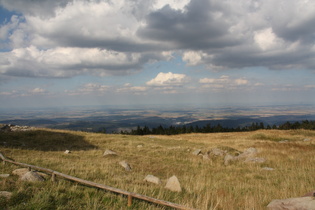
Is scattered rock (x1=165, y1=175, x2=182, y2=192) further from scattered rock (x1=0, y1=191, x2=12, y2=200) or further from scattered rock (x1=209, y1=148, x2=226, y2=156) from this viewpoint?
scattered rock (x1=209, y1=148, x2=226, y2=156)

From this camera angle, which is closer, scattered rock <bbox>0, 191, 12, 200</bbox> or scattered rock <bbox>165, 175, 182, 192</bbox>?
scattered rock <bbox>0, 191, 12, 200</bbox>

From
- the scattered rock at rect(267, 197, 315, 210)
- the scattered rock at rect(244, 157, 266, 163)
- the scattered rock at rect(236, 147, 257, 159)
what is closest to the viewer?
the scattered rock at rect(267, 197, 315, 210)

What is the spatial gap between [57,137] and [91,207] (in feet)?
89.0

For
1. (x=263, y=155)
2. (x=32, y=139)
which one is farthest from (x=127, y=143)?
(x=263, y=155)

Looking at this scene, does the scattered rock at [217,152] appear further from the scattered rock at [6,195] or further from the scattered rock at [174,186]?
the scattered rock at [6,195]

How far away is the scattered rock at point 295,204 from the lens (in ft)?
20.8

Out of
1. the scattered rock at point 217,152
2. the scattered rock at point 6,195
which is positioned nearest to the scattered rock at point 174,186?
the scattered rock at point 6,195

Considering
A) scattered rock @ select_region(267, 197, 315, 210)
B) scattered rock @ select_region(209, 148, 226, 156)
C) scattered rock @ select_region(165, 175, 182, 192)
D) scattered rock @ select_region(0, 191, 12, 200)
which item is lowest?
scattered rock @ select_region(209, 148, 226, 156)

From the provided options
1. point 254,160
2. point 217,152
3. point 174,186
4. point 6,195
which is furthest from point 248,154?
point 6,195

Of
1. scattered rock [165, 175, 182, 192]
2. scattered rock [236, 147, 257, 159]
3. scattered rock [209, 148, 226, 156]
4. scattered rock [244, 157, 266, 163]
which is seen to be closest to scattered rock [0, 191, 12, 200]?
scattered rock [165, 175, 182, 192]

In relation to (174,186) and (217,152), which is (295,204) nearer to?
(174,186)

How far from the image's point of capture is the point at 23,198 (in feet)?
21.9

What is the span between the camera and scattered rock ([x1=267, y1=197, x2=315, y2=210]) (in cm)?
634

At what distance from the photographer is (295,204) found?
21.8 ft
